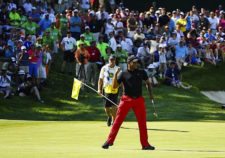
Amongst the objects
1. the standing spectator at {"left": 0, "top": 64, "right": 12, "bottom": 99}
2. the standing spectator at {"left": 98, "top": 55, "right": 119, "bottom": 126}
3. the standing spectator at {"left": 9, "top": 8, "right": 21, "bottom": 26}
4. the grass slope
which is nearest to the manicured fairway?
the standing spectator at {"left": 98, "top": 55, "right": 119, "bottom": 126}

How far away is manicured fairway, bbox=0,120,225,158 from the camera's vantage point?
1603 cm

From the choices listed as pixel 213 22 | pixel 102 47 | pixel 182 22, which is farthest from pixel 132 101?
pixel 213 22

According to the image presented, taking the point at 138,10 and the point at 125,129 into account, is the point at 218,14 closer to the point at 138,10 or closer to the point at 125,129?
the point at 138,10

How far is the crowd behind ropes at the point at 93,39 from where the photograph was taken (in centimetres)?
3323

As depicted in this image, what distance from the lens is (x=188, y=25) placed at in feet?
135

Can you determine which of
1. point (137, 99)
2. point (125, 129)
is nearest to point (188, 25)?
point (125, 129)

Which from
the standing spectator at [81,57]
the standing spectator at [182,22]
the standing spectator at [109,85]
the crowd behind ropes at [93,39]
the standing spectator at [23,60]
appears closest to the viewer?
the standing spectator at [109,85]

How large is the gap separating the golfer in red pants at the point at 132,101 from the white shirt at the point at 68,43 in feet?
58.6

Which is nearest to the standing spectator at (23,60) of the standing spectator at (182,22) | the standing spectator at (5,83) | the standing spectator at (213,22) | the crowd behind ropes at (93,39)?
the crowd behind ropes at (93,39)

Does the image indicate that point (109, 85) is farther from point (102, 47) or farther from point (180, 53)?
point (180, 53)

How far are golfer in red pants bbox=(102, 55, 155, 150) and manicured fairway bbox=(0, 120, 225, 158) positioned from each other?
0.35 meters

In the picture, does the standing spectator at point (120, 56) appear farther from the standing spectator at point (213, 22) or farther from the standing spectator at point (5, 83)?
the standing spectator at point (213, 22)

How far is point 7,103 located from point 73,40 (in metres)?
4.79

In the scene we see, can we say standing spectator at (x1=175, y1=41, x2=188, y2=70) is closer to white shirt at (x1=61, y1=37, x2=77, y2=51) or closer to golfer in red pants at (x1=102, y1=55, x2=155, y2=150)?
Answer: white shirt at (x1=61, y1=37, x2=77, y2=51)
